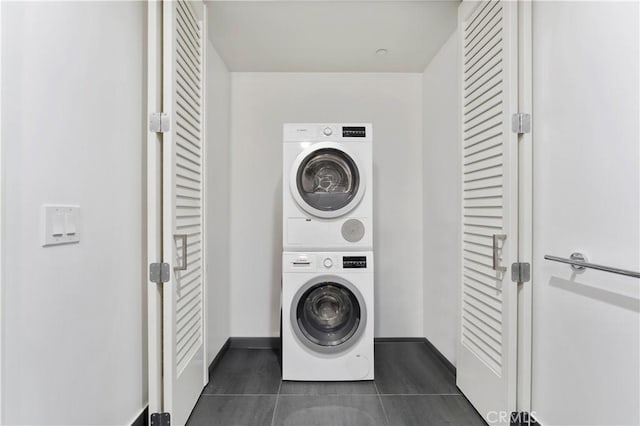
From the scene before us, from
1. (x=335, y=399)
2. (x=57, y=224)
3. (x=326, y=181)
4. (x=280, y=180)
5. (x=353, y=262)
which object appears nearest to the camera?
(x=57, y=224)

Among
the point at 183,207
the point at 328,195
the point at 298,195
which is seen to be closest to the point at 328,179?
the point at 328,195

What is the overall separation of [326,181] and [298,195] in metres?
0.23

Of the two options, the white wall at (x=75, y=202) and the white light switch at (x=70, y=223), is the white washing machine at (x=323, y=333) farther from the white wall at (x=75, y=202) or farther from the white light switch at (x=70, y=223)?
the white light switch at (x=70, y=223)

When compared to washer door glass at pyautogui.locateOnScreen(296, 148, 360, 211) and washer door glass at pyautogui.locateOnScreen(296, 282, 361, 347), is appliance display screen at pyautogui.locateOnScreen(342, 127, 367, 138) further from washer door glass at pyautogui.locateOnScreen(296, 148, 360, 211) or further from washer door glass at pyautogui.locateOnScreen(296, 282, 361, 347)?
washer door glass at pyautogui.locateOnScreen(296, 282, 361, 347)

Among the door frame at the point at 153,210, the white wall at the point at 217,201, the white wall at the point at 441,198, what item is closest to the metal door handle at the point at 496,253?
the white wall at the point at 441,198

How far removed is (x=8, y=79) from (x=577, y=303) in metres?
1.96

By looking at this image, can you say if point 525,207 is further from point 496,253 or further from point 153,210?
point 153,210

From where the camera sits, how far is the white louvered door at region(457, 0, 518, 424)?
1.62 meters

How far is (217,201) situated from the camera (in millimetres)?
2662

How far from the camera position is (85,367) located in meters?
1.28

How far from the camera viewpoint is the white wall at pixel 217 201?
8.09 feet

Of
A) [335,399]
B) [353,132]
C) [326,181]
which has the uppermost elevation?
[353,132]

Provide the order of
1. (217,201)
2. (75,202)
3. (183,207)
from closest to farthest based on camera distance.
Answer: (75,202) < (183,207) < (217,201)

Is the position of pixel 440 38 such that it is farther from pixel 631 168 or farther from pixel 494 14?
pixel 631 168
